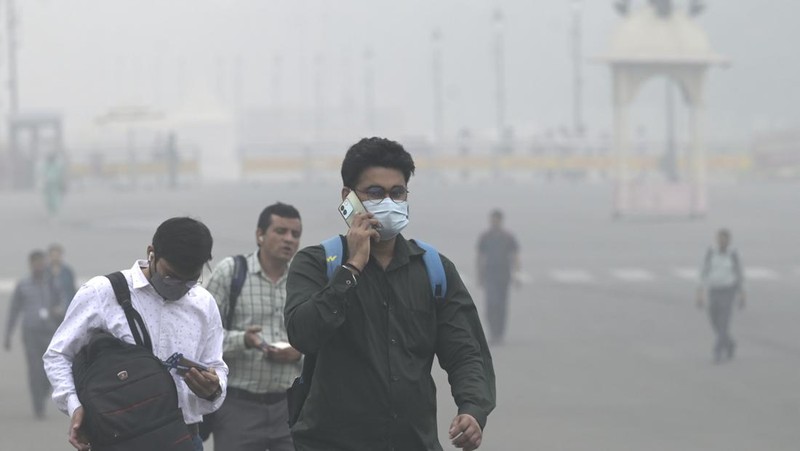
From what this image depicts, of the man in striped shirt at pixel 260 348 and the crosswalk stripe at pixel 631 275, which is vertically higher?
the man in striped shirt at pixel 260 348

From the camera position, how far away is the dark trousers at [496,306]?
19.6 metres

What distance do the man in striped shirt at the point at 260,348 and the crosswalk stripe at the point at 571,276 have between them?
1893cm

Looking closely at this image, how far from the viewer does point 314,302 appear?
4547 millimetres

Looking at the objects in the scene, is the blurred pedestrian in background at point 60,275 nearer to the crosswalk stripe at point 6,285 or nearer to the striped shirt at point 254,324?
the striped shirt at point 254,324

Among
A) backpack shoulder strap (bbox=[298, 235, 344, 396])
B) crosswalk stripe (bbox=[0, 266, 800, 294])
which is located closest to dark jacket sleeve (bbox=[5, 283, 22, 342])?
crosswalk stripe (bbox=[0, 266, 800, 294])

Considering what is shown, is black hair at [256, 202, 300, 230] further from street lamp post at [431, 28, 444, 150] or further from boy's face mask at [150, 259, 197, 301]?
street lamp post at [431, 28, 444, 150]

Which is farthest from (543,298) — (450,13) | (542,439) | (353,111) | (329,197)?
(450,13)

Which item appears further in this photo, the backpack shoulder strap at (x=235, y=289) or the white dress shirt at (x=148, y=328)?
the backpack shoulder strap at (x=235, y=289)

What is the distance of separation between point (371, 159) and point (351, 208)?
0.14 m

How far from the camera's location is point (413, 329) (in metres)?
4.69

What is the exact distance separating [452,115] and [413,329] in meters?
149

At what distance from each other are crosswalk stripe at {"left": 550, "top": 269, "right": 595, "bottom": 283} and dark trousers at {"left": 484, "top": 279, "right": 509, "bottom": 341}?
6028 mm

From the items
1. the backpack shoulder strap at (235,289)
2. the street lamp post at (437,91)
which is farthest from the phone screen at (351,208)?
the street lamp post at (437,91)

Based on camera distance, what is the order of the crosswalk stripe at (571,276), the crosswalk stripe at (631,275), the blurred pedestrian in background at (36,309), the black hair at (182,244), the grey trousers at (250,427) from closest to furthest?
the black hair at (182,244) → the grey trousers at (250,427) → the blurred pedestrian in background at (36,309) → the crosswalk stripe at (631,275) → the crosswalk stripe at (571,276)
